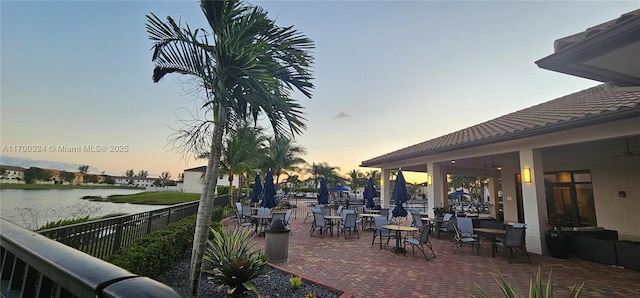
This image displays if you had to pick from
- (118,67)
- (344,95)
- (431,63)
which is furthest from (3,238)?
(344,95)

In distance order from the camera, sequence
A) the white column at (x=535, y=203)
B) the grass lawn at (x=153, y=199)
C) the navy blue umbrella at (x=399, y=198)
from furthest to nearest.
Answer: the grass lawn at (x=153, y=199) < the navy blue umbrella at (x=399, y=198) < the white column at (x=535, y=203)

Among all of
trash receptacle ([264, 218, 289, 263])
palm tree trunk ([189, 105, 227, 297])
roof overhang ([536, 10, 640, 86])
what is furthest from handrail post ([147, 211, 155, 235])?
roof overhang ([536, 10, 640, 86])

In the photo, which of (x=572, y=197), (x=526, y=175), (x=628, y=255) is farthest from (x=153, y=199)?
(x=628, y=255)

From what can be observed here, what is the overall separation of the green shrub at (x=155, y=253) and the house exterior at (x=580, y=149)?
19.7 feet

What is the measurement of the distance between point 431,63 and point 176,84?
10.8m

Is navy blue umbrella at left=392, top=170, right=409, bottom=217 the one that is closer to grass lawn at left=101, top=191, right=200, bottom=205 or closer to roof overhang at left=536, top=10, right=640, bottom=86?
roof overhang at left=536, top=10, right=640, bottom=86

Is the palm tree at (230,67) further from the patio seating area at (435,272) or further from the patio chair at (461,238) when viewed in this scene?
the patio chair at (461,238)

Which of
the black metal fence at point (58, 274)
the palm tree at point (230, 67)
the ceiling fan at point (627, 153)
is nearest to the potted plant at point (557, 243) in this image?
the ceiling fan at point (627, 153)

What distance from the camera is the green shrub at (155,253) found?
4.35 metres

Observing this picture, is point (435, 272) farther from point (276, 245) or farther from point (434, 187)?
point (434, 187)

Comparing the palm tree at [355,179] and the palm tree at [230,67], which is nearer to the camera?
the palm tree at [230,67]

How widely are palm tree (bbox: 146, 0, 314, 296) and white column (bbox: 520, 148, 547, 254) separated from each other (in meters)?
7.88

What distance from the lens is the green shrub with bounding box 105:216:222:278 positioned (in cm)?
435

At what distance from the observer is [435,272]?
651cm
